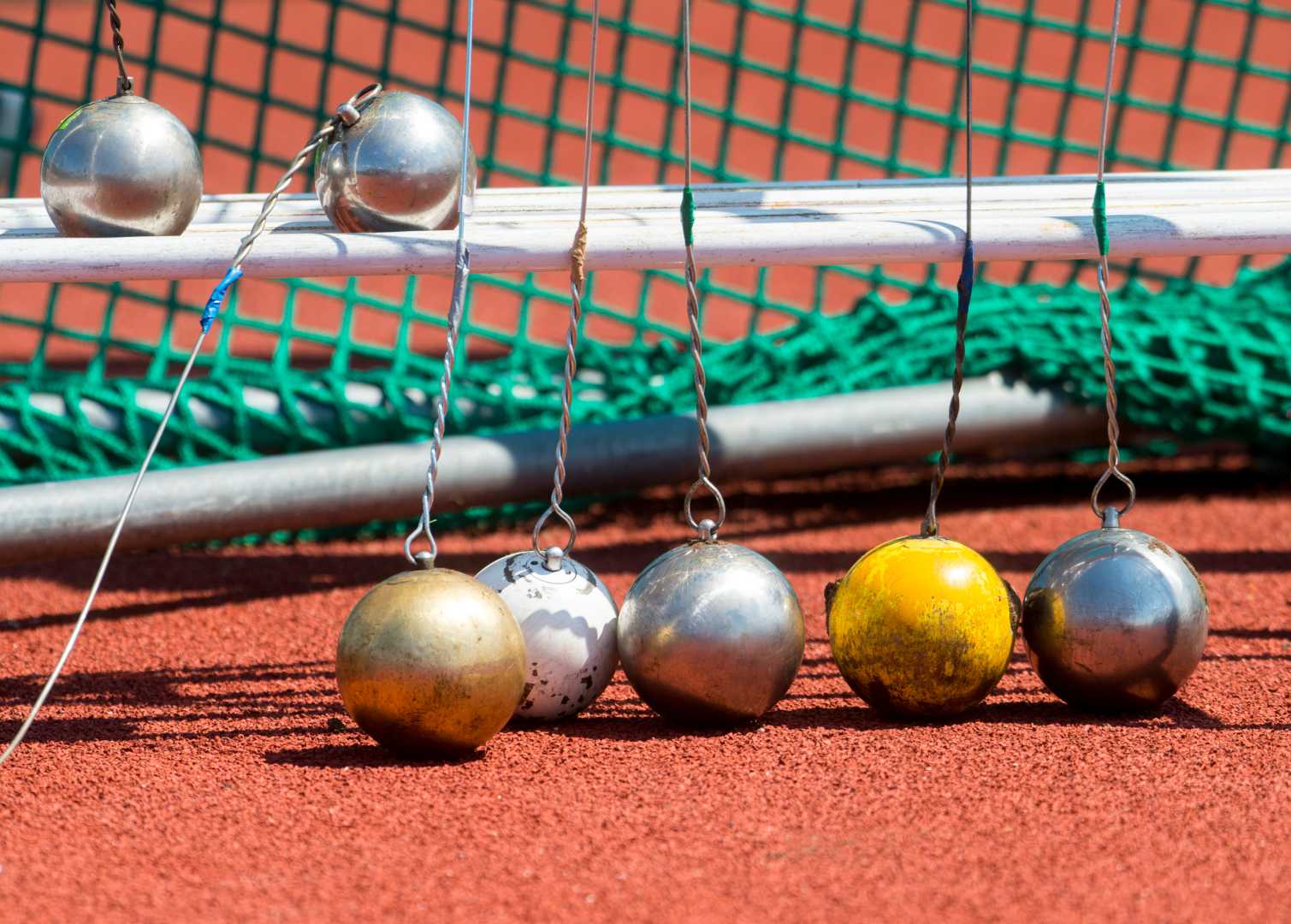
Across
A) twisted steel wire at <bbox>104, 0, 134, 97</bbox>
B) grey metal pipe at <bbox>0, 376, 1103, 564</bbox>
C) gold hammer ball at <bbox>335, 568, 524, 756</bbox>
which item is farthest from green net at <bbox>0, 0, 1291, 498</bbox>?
twisted steel wire at <bbox>104, 0, 134, 97</bbox>

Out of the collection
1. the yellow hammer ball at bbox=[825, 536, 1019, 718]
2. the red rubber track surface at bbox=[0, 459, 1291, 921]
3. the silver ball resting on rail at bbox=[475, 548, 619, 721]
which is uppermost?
the yellow hammer ball at bbox=[825, 536, 1019, 718]

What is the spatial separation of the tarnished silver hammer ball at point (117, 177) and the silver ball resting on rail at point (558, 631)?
916 millimetres

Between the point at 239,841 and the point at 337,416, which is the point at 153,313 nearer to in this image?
the point at 337,416

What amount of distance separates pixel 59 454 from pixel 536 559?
6.52 ft

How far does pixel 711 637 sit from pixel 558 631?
0.93ft

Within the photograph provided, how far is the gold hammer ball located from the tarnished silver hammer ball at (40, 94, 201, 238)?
0.88 metres

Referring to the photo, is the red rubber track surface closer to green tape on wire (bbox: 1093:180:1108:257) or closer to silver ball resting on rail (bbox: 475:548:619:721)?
silver ball resting on rail (bbox: 475:548:619:721)

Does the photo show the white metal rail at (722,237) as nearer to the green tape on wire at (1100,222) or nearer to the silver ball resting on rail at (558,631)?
the green tape on wire at (1100,222)

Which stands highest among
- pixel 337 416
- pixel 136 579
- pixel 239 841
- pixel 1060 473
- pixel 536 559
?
pixel 1060 473

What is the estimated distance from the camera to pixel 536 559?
3.05 metres

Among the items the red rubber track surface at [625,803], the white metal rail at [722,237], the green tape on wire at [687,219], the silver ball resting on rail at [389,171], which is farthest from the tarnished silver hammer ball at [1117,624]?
the silver ball resting on rail at [389,171]

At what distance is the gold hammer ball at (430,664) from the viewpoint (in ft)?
8.78

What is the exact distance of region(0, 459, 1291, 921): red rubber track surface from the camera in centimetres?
229

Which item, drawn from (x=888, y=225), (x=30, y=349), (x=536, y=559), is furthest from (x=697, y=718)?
(x=30, y=349)
